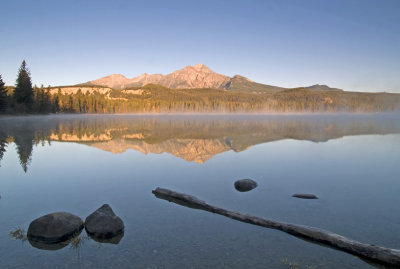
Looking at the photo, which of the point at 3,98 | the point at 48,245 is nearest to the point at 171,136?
the point at 48,245

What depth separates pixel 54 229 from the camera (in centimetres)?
840

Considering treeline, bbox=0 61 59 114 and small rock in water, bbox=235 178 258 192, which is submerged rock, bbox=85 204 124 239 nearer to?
small rock in water, bbox=235 178 258 192

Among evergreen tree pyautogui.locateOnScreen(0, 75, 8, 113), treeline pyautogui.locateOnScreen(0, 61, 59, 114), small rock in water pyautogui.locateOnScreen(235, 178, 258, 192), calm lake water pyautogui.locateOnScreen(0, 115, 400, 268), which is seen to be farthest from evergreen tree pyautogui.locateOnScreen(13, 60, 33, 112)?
small rock in water pyautogui.locateOnScreen(235, 178, 258, 192)

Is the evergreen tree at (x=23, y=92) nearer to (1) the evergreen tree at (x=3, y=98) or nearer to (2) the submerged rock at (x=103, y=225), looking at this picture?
(1) the evergreen tree at (x=3, y=98)

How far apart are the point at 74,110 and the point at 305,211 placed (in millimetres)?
147353

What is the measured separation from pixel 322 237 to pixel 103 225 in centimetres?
658

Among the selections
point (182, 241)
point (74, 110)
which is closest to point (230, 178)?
point (182, 241)

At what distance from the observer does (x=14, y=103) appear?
7750 centimetres

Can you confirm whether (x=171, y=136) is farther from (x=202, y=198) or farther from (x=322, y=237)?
(x=322, y=237)

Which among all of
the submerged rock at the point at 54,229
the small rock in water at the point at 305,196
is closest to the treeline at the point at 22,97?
the submerged rock at the point at 54,229

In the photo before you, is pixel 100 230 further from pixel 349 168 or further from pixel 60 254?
pixel 349 168

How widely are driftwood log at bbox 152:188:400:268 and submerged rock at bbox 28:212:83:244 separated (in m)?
4.11

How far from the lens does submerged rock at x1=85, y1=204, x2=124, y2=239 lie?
8555 millimetres

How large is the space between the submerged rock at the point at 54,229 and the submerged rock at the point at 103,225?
0.41 metres
